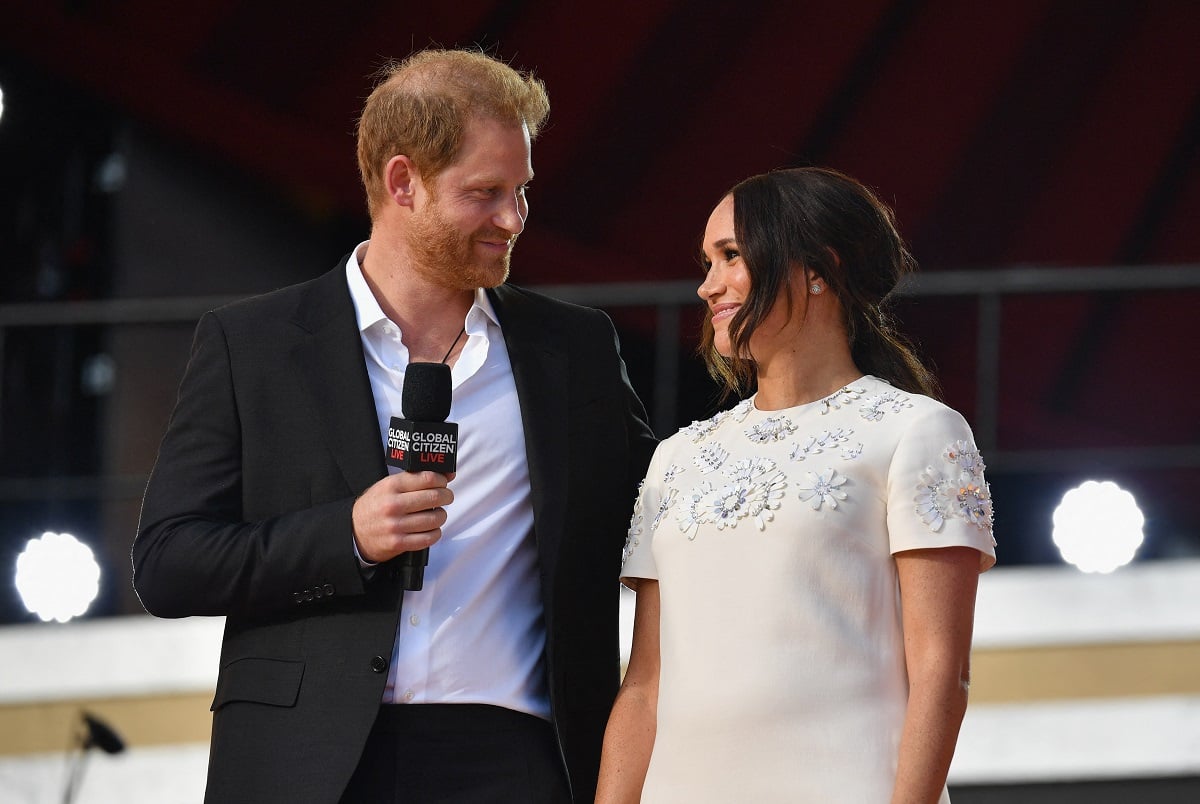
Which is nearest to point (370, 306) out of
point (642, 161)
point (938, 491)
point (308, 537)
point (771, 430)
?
point (308, 537)

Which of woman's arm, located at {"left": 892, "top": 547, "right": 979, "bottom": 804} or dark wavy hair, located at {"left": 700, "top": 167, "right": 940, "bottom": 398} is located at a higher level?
dark wavy hair, located at {"left": 700, "top": 167, "right": 940, "bottom": 398}

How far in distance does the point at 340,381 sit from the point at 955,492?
84 cm

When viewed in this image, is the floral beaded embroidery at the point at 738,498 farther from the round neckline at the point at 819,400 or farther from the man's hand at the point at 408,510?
the man's hand at the point at 408,510

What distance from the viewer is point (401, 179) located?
7.61 ft

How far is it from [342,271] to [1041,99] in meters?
3.69

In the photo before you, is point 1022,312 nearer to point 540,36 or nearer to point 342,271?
point 540,36

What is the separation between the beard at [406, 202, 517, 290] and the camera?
2.25 m

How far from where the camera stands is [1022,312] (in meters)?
5.26

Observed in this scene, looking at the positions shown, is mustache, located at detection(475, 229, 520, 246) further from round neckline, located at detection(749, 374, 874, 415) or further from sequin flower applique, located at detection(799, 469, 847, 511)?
sequin flower applique, located at detection(799, 469, 847, 511)

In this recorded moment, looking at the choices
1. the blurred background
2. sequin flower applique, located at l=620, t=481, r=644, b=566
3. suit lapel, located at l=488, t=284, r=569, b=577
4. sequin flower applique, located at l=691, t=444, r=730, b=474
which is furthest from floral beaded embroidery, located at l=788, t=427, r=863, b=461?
the blurred background

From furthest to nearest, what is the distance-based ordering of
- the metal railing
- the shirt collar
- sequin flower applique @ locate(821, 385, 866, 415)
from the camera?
1. the metal railing
2. the shirt collar
3. sequin flower applique @ locate(821, 385, 866, 415)

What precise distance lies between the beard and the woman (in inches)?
14.1

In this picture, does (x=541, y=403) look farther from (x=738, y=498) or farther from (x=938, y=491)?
(x=938, y=491)

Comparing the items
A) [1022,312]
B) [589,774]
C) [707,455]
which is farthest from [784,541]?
[1022,312]
